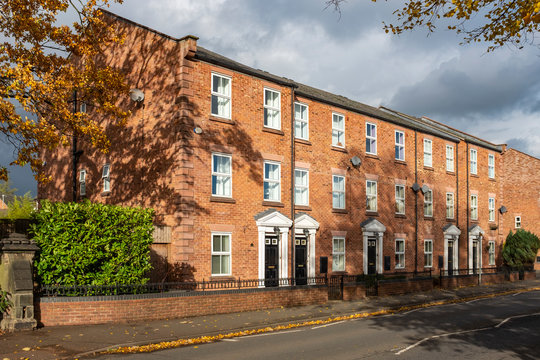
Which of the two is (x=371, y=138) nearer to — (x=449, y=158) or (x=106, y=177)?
(x=449, y=158)

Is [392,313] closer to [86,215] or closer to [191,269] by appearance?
[191,269]

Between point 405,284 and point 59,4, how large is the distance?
65.2 ft

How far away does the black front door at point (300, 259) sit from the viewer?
1009 inches

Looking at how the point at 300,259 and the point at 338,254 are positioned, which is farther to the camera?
the point at 338,254

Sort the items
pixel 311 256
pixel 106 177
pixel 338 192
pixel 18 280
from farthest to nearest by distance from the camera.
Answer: pixel 338 192
pixel 311 256
pixel 106 177
pixel 18 280

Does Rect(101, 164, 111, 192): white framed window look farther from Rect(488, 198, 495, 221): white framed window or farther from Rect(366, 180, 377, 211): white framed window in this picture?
Rect(488, 198, 495, 221): white framed window

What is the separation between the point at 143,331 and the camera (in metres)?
14.5

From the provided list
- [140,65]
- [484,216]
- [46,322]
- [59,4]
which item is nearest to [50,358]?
[46,322]

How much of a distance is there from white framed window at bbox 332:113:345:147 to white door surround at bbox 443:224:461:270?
1206 centimetres

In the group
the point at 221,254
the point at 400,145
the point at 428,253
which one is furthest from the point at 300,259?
the point at 428,253

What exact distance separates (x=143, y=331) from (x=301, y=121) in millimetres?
15049

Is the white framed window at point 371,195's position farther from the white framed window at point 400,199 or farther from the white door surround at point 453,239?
the white door surround at point 453,239

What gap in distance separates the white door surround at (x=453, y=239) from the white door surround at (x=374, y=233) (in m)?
7.71

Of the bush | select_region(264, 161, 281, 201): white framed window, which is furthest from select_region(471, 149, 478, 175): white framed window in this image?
the bush
